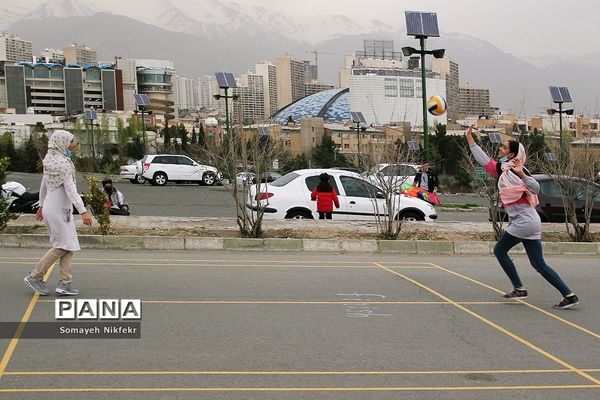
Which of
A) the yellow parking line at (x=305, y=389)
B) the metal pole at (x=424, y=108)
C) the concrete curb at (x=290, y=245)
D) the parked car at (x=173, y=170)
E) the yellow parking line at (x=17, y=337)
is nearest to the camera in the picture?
the yellow parking line at (x=305, y=389)

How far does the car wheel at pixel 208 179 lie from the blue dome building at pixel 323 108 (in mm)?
119750

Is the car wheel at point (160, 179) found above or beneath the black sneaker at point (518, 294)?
above

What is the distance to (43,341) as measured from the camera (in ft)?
18.8

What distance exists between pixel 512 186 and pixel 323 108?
153m

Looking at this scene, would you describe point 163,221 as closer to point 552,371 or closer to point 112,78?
point 552,371

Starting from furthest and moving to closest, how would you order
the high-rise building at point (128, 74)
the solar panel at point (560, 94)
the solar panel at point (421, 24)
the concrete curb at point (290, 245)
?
1. the high-rise building at point (128, 74)
2. the solar panel at point (560, 94)
3. the solar panel at point (421, 24)
4. the concrete curb at point (290, 245)

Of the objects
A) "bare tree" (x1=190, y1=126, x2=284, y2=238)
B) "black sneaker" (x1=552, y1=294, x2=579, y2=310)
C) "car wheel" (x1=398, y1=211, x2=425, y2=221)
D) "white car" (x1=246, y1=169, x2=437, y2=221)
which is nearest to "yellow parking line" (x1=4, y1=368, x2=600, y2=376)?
"black sneaker" (x1=552, y1=294, x2=579, y2=310)

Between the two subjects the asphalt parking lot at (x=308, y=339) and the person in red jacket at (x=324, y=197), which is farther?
the person in red jacket at (x=324, y=197)

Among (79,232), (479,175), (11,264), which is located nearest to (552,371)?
(11,264)

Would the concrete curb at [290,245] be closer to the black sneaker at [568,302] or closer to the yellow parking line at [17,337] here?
the yellow parking line at [17,337]

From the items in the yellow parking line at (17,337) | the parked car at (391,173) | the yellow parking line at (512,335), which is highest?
the parked car at (391,173)

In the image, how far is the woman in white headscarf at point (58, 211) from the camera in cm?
729

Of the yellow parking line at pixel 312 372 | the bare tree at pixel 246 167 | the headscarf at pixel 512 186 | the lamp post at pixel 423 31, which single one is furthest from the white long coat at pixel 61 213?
the lamp post at pixel 423 31

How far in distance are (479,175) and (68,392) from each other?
10434mm
